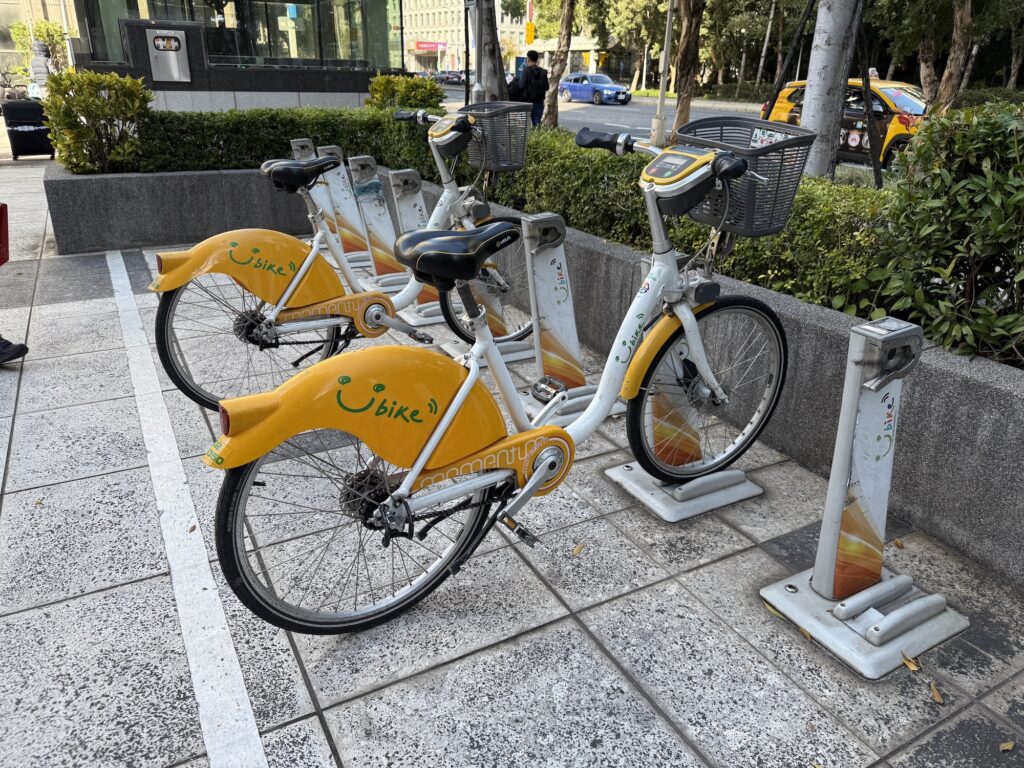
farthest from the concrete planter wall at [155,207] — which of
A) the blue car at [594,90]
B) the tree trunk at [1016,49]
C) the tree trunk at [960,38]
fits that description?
the blue car at [594,90]

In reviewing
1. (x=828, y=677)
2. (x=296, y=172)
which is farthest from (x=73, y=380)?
(x=828, y=677)

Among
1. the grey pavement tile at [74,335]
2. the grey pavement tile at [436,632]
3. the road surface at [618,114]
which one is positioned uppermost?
the road surface at [618,114]

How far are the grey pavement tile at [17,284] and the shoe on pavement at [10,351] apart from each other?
1.29 metres

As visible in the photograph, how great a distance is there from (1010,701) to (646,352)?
157cm

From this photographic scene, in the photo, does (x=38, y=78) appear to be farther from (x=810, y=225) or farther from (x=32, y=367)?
(x=810, y=225)

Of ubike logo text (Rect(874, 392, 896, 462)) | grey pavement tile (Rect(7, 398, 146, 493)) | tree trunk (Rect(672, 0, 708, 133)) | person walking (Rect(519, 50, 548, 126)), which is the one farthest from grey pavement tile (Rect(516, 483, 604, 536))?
person walking (Rect(519, 50, 548, 126))

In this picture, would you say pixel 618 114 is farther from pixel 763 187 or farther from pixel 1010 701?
A: pixel 1010 701

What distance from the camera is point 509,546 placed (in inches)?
115

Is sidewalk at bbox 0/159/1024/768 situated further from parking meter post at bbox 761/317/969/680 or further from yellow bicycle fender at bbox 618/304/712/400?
yellow bicycle fender at bbox 618/304/712/400

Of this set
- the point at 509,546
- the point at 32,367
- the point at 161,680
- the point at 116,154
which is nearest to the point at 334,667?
the point at 161,680

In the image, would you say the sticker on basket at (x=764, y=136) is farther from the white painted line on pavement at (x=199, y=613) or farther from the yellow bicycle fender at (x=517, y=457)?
the white painted line on pavement at (x=199, y=613)

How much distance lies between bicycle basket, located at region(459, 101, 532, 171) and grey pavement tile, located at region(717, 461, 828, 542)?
216 centimetres

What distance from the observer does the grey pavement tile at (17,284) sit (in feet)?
18.3

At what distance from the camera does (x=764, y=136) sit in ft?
9.46
